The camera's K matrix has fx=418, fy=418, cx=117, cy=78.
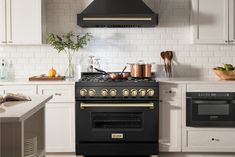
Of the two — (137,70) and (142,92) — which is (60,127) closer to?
(142,92)

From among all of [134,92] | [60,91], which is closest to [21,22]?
[60,91]

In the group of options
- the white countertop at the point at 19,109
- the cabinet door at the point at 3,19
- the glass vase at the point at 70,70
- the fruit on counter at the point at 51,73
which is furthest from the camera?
the glass vase at the point at 70,70

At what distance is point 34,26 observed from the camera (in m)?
5.30

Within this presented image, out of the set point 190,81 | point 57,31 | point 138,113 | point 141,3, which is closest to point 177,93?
point 190,81

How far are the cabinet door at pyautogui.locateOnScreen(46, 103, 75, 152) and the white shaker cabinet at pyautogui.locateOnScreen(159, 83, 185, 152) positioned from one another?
3.53ft

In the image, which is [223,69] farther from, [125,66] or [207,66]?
[125,66]

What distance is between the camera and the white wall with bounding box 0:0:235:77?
5.67 metres

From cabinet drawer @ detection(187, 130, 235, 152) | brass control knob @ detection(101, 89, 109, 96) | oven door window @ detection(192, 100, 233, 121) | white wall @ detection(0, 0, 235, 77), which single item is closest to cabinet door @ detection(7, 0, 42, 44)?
white wall @ detection(0, 0, 235, 77)

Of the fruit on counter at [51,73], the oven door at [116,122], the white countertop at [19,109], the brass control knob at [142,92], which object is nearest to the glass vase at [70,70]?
the fruit on counter at [51,73]

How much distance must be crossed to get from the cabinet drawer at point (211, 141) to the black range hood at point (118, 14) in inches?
57.2

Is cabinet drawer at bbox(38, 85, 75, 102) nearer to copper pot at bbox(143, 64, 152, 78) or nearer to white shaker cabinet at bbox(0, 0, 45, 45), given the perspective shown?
white shaker cabinet at bbox(0, 0, 45, 45)

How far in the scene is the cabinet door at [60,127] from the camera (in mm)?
5035

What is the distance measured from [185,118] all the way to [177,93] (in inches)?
12.4

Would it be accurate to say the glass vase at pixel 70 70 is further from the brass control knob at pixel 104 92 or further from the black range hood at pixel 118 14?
the brass control knob at pixel 104 92
